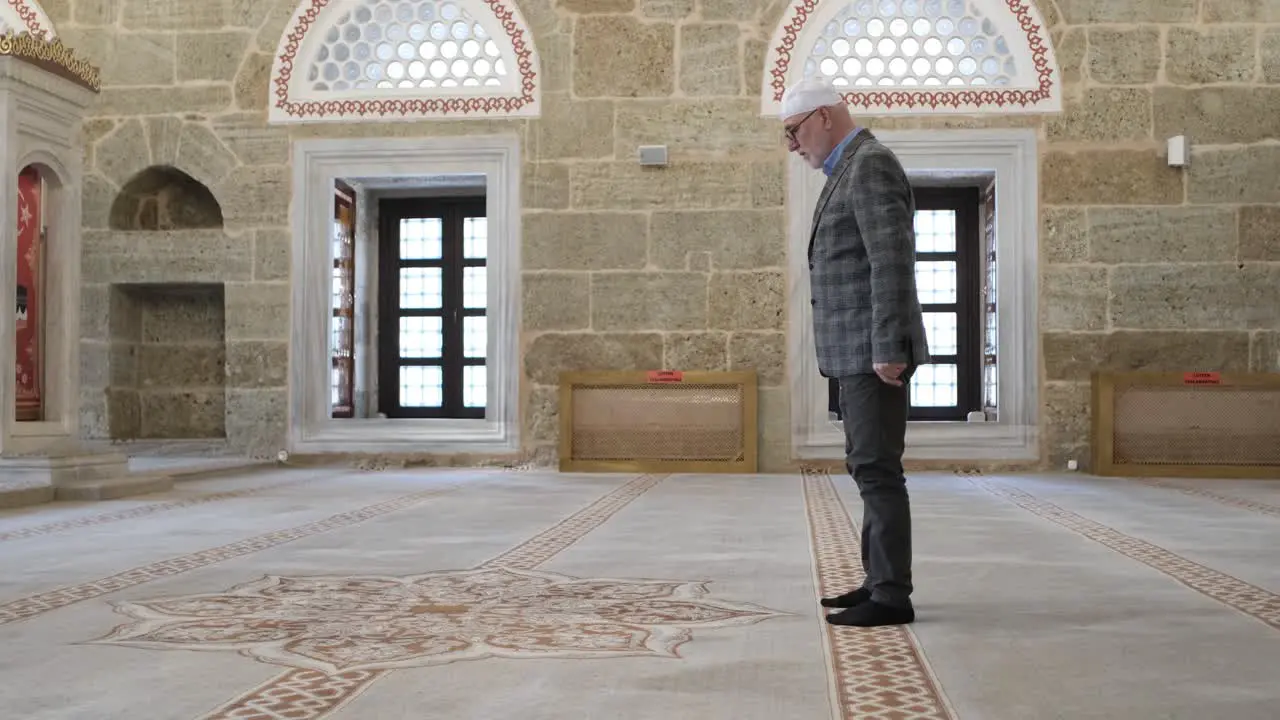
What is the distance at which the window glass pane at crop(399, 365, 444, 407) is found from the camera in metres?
10.5

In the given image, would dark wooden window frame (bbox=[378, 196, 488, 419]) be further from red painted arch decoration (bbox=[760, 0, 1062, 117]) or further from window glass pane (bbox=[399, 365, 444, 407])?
red painted arch decoration (bbox=[760, 0, 1062, 117])

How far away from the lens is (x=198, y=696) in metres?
2.10

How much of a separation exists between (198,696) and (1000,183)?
275 inches

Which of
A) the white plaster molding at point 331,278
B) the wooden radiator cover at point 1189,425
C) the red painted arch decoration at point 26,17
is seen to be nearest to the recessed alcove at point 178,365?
the white plaster molding at point 331,278

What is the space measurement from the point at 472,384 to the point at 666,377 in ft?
8.99

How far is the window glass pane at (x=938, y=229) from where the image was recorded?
9953 millimetres

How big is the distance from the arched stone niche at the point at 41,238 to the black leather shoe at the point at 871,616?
14.9 ft

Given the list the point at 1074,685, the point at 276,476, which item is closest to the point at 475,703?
the point at 1074,685

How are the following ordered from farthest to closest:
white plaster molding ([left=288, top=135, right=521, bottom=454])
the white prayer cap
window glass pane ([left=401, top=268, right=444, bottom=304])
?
window glass pane ([left=401, top=268, right=444, bottom=304])
white plaster molding ([left=288, top=135, right=521, bottom=454])
the white prayer cap

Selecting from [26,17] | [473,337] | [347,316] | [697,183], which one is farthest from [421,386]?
[26,17]

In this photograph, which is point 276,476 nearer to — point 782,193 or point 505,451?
point 505,451

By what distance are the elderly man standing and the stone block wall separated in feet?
17.5

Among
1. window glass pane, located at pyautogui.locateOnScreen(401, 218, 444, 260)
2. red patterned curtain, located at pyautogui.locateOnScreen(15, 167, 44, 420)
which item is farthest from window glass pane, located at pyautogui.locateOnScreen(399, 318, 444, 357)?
red patterned curtain, located at pyautogui.locateOnScreen(15, 167, 44, 420)

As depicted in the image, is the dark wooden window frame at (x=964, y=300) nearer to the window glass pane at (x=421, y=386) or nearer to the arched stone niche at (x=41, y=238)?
the window glass pane at (x=421, y=386)
